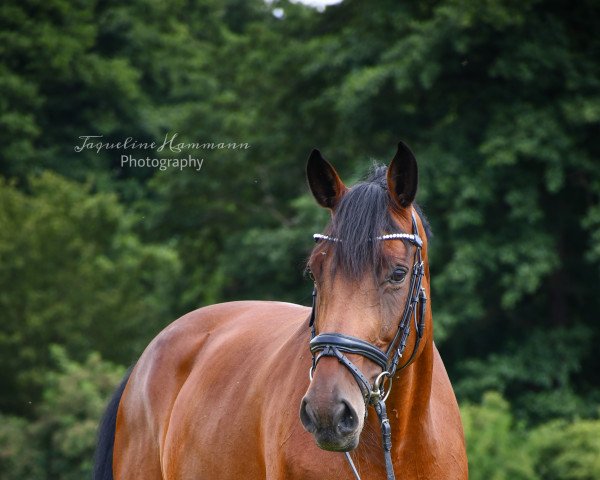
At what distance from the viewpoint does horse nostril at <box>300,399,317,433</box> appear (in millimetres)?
2936

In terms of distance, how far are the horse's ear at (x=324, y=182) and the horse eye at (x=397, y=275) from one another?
41 centimetres

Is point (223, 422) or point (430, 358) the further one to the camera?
point (223, 422)

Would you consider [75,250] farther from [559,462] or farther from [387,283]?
[387,283]

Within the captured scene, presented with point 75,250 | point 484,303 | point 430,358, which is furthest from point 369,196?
point 75,250

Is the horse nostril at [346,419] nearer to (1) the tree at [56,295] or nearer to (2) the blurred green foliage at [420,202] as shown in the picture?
(2) the blurred green foliage at [420,202]

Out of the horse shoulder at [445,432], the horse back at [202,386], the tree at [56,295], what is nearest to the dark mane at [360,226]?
the horse back at [202,386]

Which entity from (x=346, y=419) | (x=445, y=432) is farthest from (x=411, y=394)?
(x=346, y=419)

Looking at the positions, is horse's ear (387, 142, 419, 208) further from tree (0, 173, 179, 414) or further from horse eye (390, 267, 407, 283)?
tree (0, 173, 179, 414)

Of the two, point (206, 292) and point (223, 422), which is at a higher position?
point (206, 292)

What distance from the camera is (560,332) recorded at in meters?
14.9

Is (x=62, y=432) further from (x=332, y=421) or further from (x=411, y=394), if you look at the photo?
(x=332, y=421)

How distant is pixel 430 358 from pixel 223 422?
1.16 meters

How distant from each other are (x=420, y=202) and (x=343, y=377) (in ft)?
39.0

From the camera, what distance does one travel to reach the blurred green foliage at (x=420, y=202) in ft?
45.6
